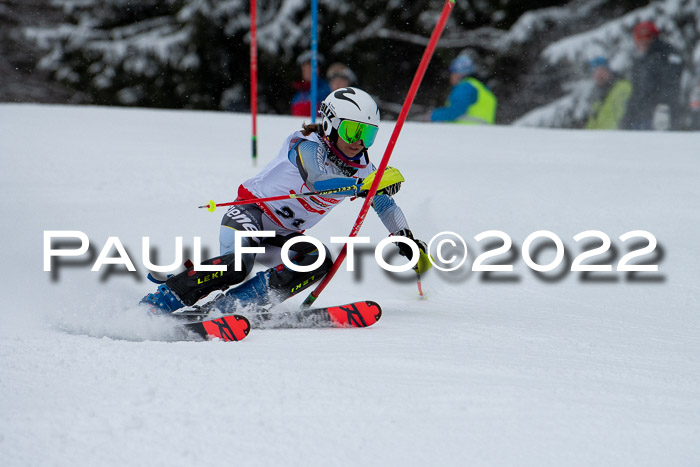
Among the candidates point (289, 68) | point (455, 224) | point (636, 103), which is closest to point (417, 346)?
point (455, 224)

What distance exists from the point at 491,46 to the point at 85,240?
10754mm

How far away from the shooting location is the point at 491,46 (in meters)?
14.5

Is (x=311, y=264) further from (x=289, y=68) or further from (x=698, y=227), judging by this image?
(x=289, y=68)

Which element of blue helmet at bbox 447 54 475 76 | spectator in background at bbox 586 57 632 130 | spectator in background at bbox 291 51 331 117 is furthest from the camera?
spectator in background at bbox 291 51 331 117

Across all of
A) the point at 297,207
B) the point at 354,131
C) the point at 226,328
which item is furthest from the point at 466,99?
the point at 226,328

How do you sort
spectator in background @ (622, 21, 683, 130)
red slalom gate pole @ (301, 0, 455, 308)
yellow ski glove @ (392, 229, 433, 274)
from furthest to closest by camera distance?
spectator in background @ (622, 21, 683, 130) < yellow ski glove @ (392, 229, 433, 274) < red slalom gate pole @ (301, 0, 455, 308)

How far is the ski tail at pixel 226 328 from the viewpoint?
123 inches

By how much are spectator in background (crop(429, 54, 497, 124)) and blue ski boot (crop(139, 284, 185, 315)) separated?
5056mm

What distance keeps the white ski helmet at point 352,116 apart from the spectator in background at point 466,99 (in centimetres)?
446

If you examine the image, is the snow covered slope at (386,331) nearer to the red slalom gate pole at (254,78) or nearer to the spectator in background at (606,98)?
the red slalom gate pole at (254,78)

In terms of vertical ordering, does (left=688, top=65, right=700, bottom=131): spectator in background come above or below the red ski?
above

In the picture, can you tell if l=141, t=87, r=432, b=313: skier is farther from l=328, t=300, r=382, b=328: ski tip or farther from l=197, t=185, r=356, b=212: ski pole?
l=328, t=300, r=382, b=328: ski tip

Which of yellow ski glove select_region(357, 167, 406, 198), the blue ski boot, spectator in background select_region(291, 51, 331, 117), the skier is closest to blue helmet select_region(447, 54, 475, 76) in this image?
spectator in background select_region(291, 51, 331, 117)

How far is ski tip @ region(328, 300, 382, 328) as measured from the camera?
3.60 meters
